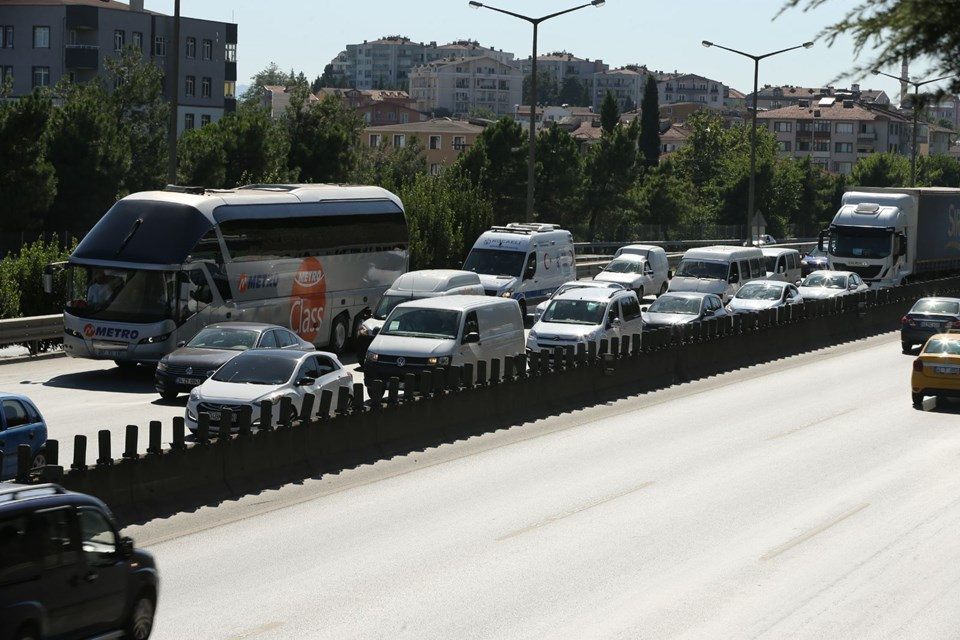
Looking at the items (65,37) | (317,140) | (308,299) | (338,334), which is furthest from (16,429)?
(65,37)

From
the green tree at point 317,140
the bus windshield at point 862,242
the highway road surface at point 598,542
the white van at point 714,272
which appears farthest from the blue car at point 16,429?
the green tree at point 317,140

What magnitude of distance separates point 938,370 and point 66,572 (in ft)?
68.2

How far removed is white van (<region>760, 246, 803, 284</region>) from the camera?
50.9 metres

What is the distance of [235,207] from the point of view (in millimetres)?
31859

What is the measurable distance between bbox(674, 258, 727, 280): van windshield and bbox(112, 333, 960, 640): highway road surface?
20.0 meters

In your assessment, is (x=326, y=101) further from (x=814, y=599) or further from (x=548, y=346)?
(x=814, y=599)

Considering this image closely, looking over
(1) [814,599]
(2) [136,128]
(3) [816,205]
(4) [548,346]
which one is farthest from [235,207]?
(3) [816,205]

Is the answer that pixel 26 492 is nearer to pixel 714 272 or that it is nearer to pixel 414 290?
pixel 414 290

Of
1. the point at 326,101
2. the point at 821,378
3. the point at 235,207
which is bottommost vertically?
the point at 821,378

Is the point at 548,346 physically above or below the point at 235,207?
below

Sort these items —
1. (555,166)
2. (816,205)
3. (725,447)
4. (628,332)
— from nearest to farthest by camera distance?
(725,447) → (628,332) → (555,166) → (816,205)

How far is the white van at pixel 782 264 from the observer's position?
167 feet

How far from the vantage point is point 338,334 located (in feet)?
116

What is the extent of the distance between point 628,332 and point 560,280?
962 cm
